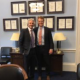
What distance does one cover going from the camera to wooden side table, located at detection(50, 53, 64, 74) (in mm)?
3429

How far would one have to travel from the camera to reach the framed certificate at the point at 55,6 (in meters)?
3.65

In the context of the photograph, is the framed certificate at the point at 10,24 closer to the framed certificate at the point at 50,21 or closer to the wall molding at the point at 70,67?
the framed certificate at the point at 50,21

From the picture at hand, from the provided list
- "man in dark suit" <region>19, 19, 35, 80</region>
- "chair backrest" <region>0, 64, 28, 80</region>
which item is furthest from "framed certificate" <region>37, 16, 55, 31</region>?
"chair backrest" <region>0, 64, 28, 80</region>

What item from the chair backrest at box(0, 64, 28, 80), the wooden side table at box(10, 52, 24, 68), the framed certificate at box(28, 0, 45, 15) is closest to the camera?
the chair backrest at box(0, 64, 28, 80)

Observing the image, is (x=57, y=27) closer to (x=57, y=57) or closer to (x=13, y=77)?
(x=57, y=57)

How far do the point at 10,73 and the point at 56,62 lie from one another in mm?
1818

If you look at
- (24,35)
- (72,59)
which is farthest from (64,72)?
(24,35)

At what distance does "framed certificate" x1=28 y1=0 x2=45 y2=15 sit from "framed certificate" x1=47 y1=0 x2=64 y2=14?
171 millimetres

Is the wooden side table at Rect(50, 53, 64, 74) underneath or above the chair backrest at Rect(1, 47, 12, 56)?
underneath

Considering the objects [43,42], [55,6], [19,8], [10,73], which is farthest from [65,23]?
[10,73]

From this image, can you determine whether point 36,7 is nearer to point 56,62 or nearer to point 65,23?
point 65,23

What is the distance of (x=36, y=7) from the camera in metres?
3.74

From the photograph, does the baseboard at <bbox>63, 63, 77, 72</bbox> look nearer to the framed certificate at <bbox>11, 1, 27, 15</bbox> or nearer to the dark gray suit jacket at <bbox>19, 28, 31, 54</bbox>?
the dark gray suit jacket at <bbox>19, 28, 31, 54</bbox>

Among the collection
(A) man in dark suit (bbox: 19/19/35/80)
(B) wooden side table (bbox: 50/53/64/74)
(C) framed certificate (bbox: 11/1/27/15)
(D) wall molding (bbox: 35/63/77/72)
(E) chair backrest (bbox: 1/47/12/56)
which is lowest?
(D) wall molding (bbox: 35/63/77/72)
